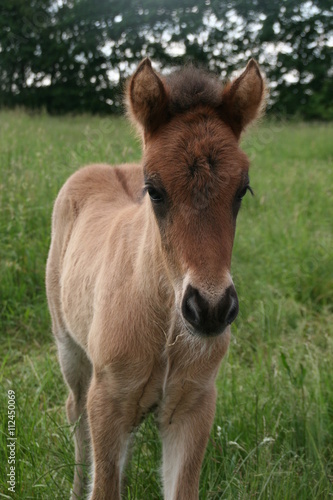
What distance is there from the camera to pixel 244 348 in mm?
3949

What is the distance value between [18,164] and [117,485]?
162 inches

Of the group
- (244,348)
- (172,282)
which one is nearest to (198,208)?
(172,282)

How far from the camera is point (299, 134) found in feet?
42.7

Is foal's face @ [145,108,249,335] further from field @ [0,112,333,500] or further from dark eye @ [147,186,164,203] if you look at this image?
field @ [0,112,333,500]

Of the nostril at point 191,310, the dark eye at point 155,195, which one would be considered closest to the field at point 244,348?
the dark eye at point 155,195

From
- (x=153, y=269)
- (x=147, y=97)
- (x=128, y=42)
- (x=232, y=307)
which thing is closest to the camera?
(x=232, y=307)

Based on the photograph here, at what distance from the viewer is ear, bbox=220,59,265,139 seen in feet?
6.99

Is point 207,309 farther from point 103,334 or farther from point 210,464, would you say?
point 210,464

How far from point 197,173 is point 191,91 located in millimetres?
480

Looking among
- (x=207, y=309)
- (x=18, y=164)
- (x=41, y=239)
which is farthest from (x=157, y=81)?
(x=18, y=164)

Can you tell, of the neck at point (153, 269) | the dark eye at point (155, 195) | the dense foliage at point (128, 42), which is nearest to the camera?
the dark eye at point (155, 195)

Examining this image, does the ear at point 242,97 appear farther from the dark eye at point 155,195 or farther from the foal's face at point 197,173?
the dark eye at point 155,195

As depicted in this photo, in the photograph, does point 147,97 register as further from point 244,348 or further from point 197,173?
point 244,348

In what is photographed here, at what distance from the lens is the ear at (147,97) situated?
2.03 m
